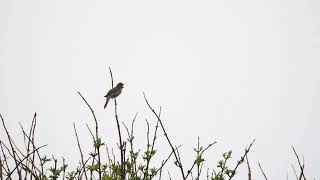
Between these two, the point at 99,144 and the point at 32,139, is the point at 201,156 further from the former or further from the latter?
the point at 32,139

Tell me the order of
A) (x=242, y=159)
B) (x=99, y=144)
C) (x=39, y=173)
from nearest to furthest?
(x=39, y=173), (x=99, y=144), (x=242, y=159)

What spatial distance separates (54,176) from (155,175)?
1022 mm

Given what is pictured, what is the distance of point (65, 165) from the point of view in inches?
125

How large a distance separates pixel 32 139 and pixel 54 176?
0.40 meters

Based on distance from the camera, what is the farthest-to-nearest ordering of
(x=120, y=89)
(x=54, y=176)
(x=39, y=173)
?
(x=120, y=89), (x=54, y=176), (x=39, y=173)

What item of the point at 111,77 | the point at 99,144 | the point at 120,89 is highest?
the point at 120,89

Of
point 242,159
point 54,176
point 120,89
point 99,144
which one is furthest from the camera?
point 120,89

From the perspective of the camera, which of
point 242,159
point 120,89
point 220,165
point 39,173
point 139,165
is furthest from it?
point 120,89

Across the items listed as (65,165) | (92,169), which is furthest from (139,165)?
(65,165)

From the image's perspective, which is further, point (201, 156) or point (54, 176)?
point (201, 156)

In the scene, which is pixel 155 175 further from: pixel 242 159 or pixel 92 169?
pixel 242 159

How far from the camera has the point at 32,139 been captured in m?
3.10

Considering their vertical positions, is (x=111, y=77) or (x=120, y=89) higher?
(x=120, y=89)

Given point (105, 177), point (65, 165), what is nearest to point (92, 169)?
point (65, 165)
